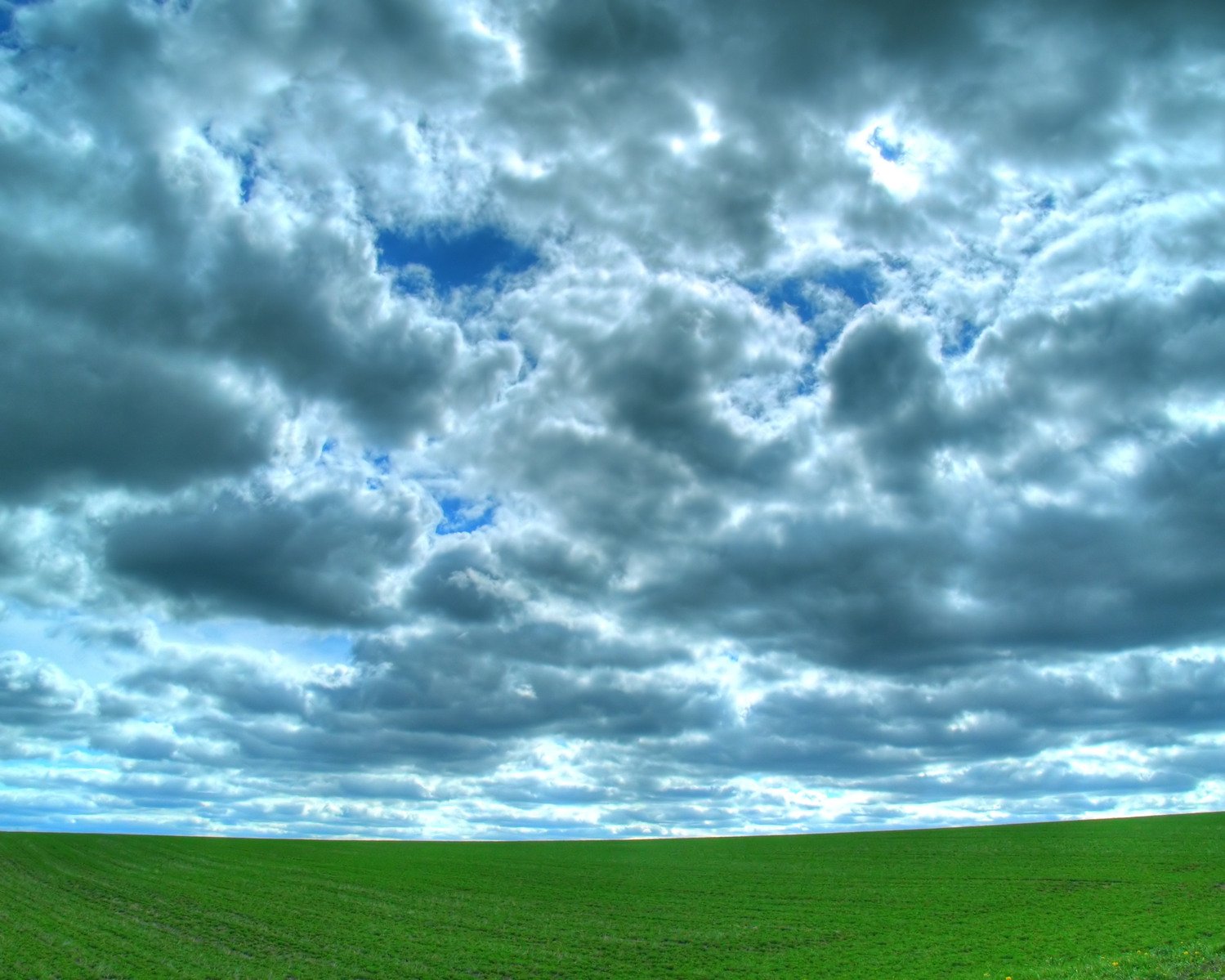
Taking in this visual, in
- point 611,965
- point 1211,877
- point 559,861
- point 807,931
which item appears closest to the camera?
point 611,965

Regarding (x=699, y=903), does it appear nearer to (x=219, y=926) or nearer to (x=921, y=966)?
(x=921, y=966)

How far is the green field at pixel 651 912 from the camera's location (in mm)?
39156

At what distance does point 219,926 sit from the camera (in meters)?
49.8

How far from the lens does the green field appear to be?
39156 millimetres

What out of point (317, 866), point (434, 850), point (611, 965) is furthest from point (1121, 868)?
point (434, 850)

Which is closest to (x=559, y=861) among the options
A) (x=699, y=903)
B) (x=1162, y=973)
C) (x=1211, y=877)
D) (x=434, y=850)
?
(x=434, y=850)

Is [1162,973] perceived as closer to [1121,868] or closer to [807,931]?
[807,931]

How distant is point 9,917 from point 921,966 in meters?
52.9

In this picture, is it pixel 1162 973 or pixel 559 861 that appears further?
pixel 559 861

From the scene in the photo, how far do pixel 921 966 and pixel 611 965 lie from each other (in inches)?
572

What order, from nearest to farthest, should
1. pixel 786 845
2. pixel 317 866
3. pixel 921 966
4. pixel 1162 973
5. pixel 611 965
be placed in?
pixel 1162 973
pixel 921 966
pixel 611 965
pixel 317 866
pixel 786 845

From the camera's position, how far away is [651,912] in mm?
57438

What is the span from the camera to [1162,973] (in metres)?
30.4

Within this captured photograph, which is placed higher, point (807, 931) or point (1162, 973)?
point (1162, 973)
